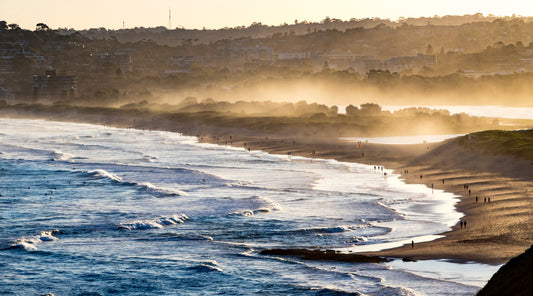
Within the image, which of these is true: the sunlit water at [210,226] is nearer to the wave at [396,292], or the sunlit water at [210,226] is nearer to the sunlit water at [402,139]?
the wave at [396,292]

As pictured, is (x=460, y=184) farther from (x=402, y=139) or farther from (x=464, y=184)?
(x=402, y=139)

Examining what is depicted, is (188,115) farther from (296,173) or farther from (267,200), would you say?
(267,200)

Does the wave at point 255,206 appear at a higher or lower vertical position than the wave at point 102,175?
lower

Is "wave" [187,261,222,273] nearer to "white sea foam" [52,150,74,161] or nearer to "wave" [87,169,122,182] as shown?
"wave" [87,169,122,182]

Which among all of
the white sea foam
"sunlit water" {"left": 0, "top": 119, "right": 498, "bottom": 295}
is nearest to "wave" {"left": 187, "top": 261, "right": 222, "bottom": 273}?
"sunlit water" {"left": 0, "top": 119, "right": 498, "bottom": 295}

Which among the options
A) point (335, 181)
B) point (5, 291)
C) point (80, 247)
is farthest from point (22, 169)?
point (5, 291)

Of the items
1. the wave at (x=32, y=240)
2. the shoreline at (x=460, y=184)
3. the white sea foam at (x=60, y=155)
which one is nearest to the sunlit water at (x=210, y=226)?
the wave at (x=32, y=240)
